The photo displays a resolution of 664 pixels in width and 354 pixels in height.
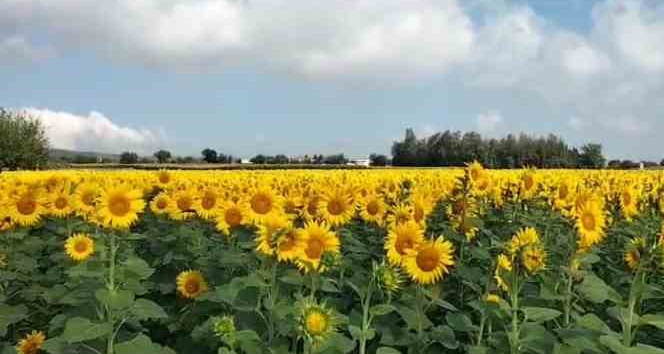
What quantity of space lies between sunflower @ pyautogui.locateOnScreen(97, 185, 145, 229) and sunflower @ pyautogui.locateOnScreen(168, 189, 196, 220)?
1.20m

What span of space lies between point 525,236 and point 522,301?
77 cm

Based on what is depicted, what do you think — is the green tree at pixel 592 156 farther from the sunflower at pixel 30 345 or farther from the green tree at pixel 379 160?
the sunflower at pixel 30 345

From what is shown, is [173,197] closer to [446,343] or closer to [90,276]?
[90,276]

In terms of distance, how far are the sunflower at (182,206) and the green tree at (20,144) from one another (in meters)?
41.9

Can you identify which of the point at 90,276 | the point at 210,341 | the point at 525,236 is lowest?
the point at 210,341

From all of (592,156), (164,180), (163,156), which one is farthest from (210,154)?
(164,180)

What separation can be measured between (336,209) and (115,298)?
2.03m

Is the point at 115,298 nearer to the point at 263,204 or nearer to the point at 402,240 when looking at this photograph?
the point at 263,204

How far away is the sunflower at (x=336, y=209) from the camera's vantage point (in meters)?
5.71

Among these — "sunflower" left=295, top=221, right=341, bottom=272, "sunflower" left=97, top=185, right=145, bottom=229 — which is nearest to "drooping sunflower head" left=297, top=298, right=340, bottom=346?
"sunflower" left=295, top=221, right=341, bottom=272

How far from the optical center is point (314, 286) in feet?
13.4

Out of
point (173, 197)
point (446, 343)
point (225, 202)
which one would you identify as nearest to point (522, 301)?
point (446, 343)

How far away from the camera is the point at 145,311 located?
4.26 metres

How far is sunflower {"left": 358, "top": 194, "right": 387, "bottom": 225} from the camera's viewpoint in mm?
6105
